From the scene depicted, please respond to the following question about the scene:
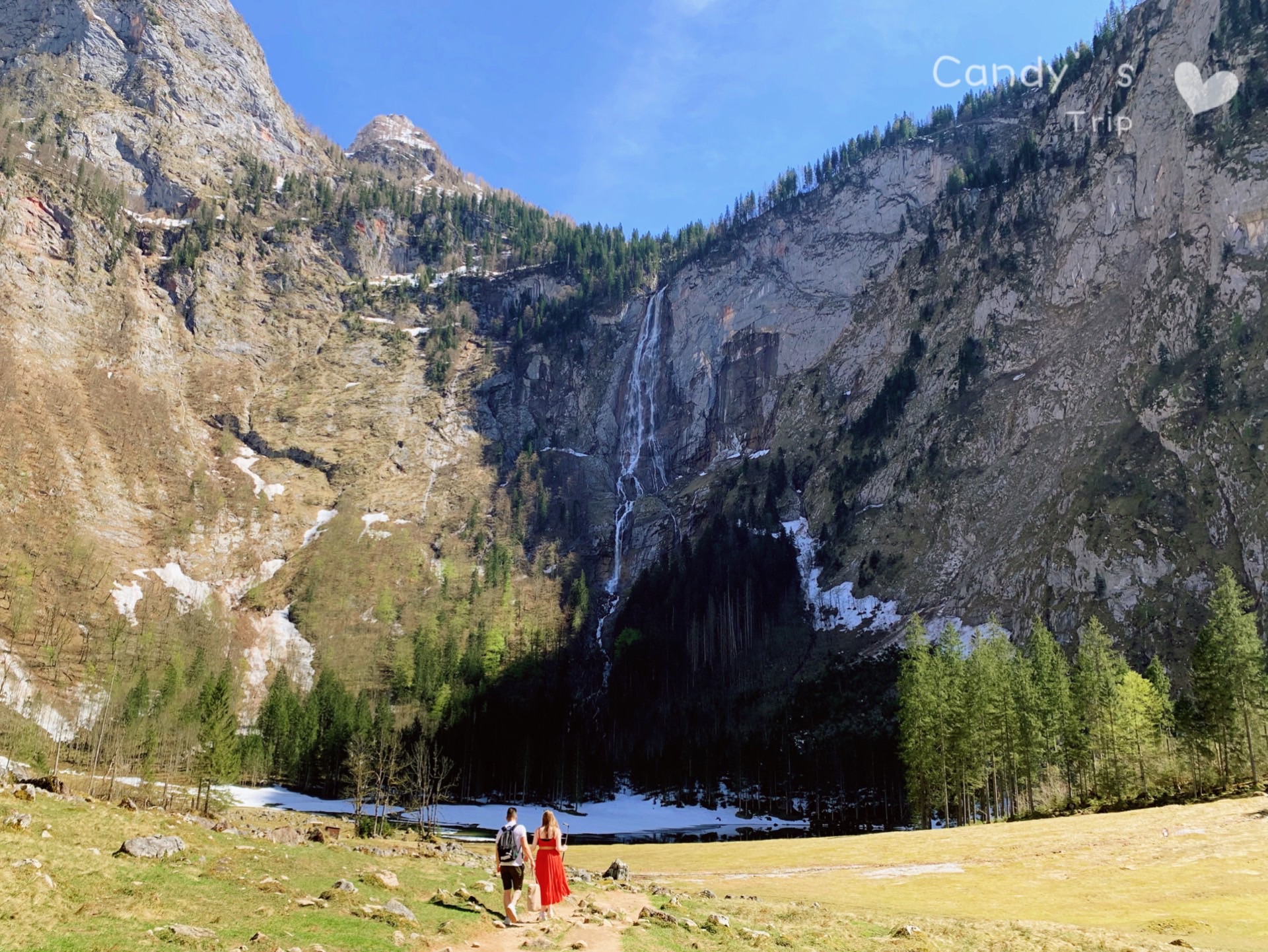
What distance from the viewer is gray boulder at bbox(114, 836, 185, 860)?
16062 mm

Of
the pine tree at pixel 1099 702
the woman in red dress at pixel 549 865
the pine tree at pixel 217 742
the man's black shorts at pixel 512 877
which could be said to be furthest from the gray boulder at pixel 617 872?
the pine tree at pixel 217 742

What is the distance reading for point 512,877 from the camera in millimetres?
16141

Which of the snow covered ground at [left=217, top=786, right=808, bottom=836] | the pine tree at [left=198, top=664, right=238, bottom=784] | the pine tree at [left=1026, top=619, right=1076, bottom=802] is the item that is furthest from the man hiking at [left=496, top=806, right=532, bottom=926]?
the snow covered ground at [left=217, top=786, right=808, bottom=836]

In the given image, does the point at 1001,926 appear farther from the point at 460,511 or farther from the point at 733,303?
the point at 733,303

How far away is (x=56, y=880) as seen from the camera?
1306cm

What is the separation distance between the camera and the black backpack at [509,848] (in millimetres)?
16109

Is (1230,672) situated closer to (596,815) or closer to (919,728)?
(919,728)

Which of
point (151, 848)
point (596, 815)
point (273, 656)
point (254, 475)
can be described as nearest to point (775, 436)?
point (596, 815)

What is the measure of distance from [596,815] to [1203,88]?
139 m

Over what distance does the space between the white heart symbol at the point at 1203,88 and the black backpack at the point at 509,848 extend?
5808 inches

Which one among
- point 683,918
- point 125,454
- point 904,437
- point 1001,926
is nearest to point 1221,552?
point 904,437

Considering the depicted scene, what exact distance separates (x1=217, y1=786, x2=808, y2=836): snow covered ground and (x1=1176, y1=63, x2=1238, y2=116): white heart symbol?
11946cm

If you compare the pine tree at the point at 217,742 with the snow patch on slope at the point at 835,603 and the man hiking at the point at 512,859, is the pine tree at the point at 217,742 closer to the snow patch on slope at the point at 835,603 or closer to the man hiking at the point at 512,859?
the man hiking at the point at 512,859

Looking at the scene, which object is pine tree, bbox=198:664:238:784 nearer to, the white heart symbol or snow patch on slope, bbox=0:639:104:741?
snow patch on slope, bbox=0:639:104:741
